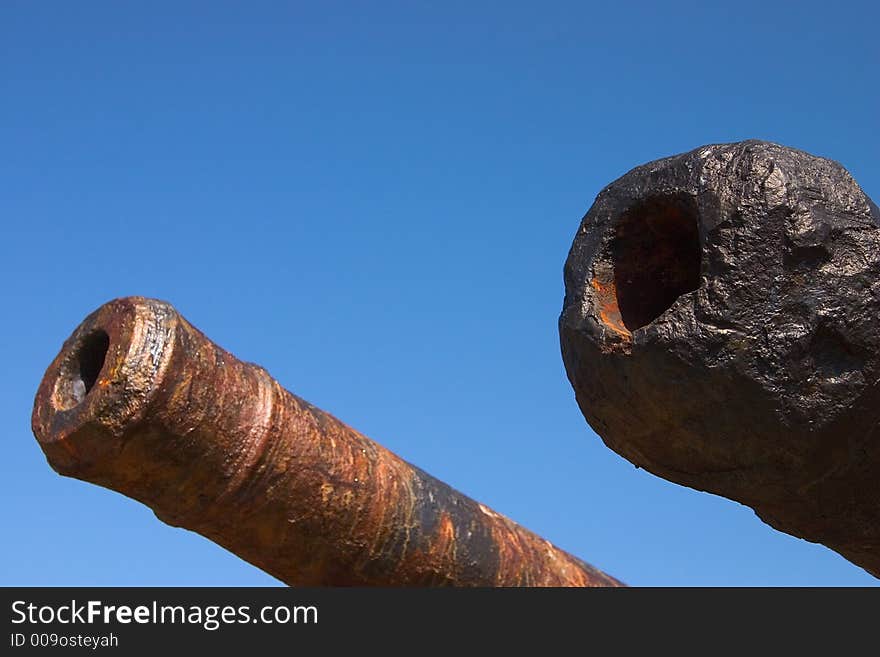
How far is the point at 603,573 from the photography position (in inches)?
303

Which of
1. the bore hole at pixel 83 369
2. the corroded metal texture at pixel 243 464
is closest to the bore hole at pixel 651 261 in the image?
the corroded metal texture at pixel 243 464

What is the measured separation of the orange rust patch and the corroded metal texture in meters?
2.59

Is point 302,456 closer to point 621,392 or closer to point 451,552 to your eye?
point 451,552

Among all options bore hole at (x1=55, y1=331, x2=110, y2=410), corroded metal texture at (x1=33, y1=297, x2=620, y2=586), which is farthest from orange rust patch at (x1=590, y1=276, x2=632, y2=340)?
bore hole at (x1=55, y1=331, x2=110, y2=410)

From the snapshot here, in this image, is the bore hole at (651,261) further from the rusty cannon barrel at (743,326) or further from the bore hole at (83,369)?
the bore hole at (83,369)

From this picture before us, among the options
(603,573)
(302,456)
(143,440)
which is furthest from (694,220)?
(603,573)

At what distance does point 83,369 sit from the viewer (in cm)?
506

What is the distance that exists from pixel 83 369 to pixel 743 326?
11.4 ft

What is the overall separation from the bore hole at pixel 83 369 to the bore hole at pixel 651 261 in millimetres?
2936

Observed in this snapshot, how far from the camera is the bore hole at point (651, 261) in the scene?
101 inches

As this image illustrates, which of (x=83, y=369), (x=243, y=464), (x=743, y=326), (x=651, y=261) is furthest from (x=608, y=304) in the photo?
(x=83, y=369)

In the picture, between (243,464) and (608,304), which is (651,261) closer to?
(608,304)

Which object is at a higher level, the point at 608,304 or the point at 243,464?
the point at 243,464

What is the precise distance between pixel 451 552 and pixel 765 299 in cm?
425
